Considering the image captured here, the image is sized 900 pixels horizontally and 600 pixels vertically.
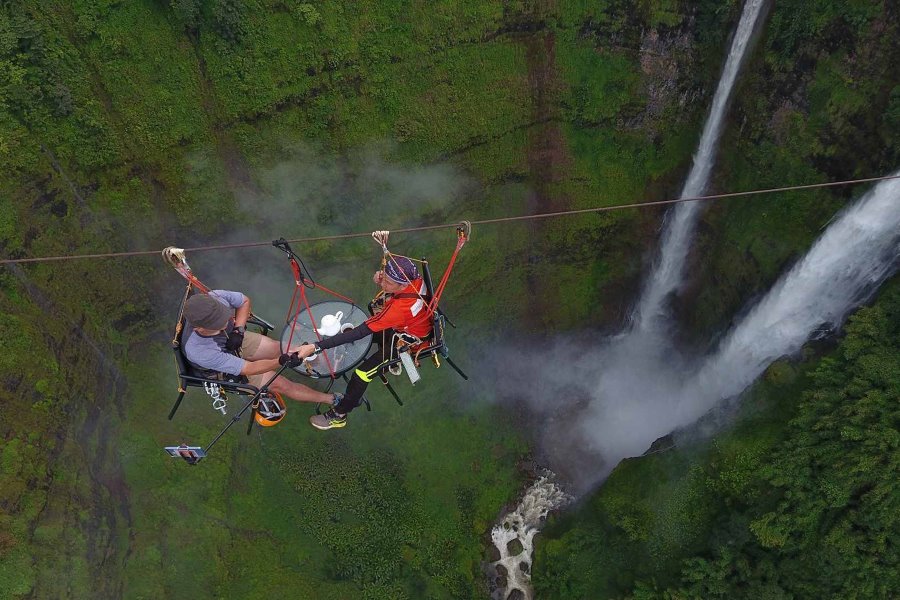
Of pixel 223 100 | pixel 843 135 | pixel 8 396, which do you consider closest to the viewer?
pixel 8 396

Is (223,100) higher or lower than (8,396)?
higher

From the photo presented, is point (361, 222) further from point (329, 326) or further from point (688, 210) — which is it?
point (688, 210)

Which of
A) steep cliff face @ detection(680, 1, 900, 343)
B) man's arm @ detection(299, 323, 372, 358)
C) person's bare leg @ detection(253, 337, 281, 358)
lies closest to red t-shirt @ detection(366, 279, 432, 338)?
man's arm @ detection(299, 323, 372, 358)

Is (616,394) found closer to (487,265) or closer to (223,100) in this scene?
(487,265)

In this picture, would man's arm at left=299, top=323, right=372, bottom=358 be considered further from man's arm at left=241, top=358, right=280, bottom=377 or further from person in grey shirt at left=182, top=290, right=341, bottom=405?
man's arm at left=241, top=358, right=280, bottom=377

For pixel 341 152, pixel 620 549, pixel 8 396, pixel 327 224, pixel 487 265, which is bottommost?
pixel 620 549

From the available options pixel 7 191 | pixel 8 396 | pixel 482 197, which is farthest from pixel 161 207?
pixel 482 197
